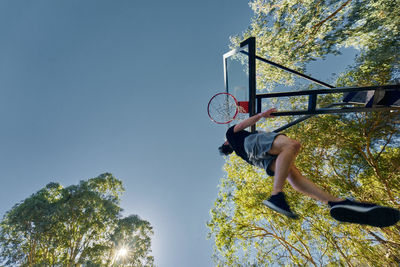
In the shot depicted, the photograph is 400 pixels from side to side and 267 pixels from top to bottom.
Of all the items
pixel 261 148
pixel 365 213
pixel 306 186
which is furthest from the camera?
pixel 261 148

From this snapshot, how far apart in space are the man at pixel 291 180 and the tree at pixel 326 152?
6.39 meters

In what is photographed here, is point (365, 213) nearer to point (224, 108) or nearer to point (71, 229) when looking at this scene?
point (224, 108)

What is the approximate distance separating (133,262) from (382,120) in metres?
17.4

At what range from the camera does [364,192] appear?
8.11 meters

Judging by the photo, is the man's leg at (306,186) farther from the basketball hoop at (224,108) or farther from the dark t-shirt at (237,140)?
the basketball hoop at (224,108)

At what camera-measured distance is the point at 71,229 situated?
11.3m

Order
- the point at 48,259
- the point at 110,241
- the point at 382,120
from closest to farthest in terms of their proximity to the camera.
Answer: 1. the point at 382,120
2. the point at 48,259
3. the point at 110,241

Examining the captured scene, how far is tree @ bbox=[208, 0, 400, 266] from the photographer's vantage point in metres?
6.40

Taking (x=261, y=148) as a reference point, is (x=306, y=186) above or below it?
below

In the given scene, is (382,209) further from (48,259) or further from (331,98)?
(48,259)

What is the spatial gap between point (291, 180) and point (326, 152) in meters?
7.64

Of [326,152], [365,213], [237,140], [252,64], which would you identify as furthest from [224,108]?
[326,152]

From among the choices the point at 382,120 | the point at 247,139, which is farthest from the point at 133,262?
the point at 382,120

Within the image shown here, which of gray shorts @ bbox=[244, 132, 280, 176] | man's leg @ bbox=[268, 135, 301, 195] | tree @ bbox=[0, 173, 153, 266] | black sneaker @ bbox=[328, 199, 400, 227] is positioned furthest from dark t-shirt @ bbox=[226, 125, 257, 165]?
tree @ bbox=[0, 173, 153, 266]
